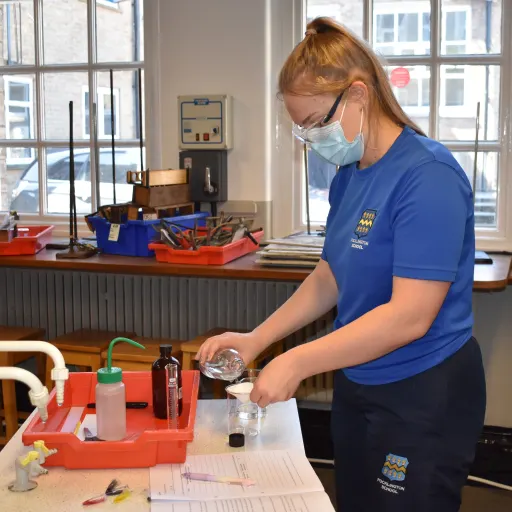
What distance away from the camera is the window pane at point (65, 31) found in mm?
3795

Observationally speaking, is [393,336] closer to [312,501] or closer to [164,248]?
[312,501]

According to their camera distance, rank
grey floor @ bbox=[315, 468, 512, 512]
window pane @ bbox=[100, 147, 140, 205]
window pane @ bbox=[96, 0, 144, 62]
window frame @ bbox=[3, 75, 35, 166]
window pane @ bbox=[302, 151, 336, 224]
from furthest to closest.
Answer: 1. window frame @ bbox=[3, 75, 35, 166]
2. window pane @ bbox=[100, 147, 140, 205]
3. window pane @ bbox=[96, 0, 144, 62]
4. window pane @ bbox=[302, 151, 336, 224]
5. grey floor @ bbox=[315, 468, 512, 512]

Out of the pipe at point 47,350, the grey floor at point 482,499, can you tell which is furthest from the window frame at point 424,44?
the pipe at point 47,350

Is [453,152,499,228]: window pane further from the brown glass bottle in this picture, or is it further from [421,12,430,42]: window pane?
the brown glass bottle

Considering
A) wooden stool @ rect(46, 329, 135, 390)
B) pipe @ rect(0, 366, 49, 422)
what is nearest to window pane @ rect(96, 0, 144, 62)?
wooden stool @ rect(46, 329, 135, 390)

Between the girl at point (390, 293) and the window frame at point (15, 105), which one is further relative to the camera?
the window frame at point (15, 105)

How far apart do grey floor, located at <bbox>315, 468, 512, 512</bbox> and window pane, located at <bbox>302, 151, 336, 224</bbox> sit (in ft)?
4.14

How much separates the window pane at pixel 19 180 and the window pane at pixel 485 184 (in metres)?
2.21

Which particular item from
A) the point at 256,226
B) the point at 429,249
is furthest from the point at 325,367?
the point at 256,226

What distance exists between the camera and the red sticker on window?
11.1 feet

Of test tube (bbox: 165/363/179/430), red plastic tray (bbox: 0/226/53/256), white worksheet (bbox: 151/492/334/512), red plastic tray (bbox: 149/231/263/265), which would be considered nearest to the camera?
white worksheet (bbox: 151/492/334/512)

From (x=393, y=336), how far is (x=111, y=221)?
210 centimetres

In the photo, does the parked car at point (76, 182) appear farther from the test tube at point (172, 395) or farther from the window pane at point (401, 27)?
the test tube at point (172, 395)

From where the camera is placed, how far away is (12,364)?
3195 millimetres
